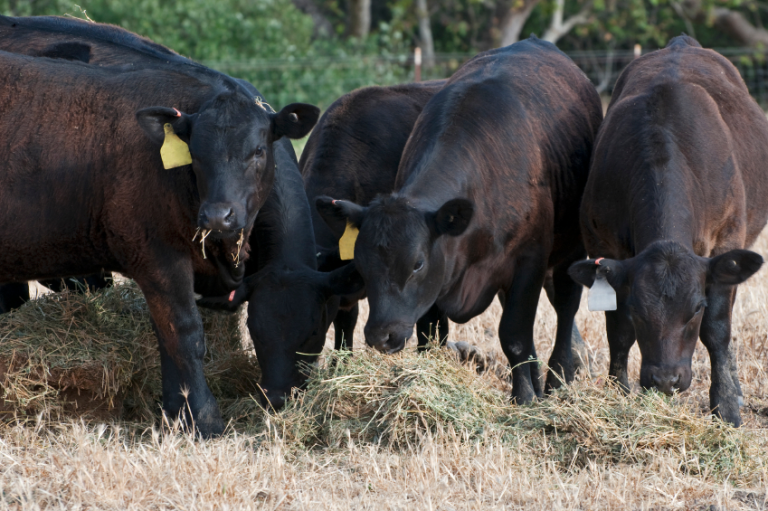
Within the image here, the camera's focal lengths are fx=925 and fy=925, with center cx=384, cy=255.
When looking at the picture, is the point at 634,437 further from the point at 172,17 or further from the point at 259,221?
the point at 172,17

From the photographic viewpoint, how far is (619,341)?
5.89m

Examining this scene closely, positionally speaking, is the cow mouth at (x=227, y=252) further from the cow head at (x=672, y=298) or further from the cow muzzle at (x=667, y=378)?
the cow muzzle at (x=667, y=378)

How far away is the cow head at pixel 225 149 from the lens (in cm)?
487

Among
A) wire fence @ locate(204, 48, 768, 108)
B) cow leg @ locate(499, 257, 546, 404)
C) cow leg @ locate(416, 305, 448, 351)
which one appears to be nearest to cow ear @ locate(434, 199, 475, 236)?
cow leg @ locate(499, 257, 546, 404)

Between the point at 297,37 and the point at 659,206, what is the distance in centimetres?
1705

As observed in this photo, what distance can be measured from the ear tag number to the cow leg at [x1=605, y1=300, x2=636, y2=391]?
0.86 meters

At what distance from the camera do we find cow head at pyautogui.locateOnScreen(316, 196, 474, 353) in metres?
5.01

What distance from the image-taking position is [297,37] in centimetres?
2116

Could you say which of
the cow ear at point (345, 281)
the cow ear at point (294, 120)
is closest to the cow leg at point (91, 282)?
the cow ear at point (345, 281)

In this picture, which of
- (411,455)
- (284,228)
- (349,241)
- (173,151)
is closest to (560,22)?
(284,228)

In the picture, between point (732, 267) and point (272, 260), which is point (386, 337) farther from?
point (732, 267)

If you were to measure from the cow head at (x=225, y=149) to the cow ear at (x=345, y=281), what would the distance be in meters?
0.63

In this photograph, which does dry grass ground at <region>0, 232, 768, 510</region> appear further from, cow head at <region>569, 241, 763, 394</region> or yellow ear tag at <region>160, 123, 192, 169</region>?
yellow ear tag at <region>160, 123, 192, 169</region>

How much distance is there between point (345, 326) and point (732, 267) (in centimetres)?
294
